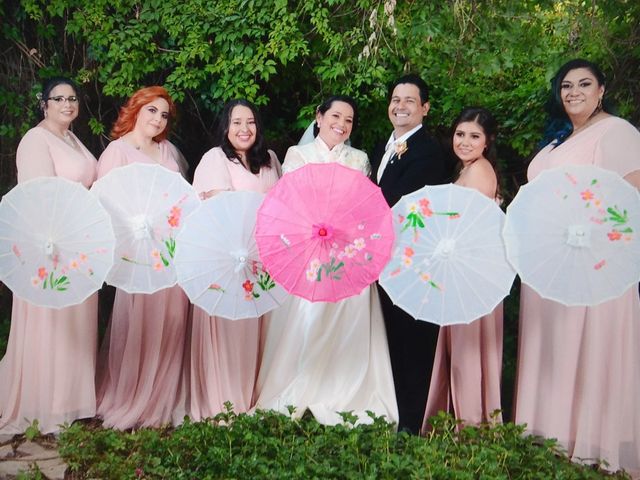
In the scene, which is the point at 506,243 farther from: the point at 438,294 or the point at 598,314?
the point at 598,314

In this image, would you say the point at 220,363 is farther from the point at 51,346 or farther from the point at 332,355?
the point at 51,346

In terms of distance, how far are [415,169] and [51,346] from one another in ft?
8.92

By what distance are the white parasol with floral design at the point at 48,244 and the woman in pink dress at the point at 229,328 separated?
93 cm

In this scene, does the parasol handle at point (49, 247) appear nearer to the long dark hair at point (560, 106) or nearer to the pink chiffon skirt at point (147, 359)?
the pink chiffon skirt at point (147, 359)

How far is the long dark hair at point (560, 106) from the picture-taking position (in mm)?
4066

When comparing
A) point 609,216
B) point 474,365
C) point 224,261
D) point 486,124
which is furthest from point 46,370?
point 609,216

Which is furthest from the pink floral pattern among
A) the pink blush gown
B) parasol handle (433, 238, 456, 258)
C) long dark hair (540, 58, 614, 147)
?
the pink blush gown

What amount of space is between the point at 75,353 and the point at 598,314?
338 cm

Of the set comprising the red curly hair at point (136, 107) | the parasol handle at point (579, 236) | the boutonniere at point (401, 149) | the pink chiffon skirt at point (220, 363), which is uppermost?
the red curly hair at point (136, 107)

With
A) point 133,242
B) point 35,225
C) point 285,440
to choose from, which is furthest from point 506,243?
point 35,225

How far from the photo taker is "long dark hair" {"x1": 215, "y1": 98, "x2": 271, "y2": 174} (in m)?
4.70

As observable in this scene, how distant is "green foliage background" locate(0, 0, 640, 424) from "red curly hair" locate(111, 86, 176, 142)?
3.09ft

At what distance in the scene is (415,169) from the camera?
450 cm

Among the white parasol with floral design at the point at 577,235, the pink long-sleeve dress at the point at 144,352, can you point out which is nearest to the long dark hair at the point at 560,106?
the white parasol with floral design at the point at 577,235
